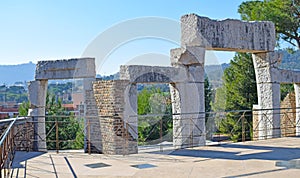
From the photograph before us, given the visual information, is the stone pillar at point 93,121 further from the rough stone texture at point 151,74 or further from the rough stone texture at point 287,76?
the rough stone texture at point 287,76

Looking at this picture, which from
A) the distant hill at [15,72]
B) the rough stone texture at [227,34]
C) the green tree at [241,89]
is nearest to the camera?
the rough stone texture at [227,34]

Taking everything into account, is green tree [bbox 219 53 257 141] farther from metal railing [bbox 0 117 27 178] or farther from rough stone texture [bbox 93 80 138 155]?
metal railing [bbox 0 117 27 178]

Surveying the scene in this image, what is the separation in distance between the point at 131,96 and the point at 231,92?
1286 cm

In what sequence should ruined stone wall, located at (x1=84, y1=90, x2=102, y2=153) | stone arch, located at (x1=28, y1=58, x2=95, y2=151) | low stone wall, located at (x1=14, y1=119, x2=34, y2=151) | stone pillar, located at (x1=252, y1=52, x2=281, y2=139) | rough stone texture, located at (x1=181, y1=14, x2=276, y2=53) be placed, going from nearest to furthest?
low stone wall, located at (x1=14, y1=119, x2=34, y2=151)
rough stone texture, located at (x1=181, y1=14, x2=276, y2=53)
ruined stone wall, located at (x1=84, y1=90, x2=102, y2=153)
stone pillar, located at (x1=252, y1=52, x2=281, y2=139)
stone arch, located at (x1=28, y1=58, x2=95, y2=151)

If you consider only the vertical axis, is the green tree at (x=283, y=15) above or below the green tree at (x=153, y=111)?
above

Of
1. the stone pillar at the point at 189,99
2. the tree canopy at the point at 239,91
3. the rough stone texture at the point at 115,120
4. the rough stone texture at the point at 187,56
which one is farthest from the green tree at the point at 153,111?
the rough stone texture at the point at 115,120

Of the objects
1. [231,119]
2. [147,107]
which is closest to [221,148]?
[231,119]

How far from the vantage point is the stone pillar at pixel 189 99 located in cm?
991

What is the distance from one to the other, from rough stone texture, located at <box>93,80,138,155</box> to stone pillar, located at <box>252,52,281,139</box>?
420cm

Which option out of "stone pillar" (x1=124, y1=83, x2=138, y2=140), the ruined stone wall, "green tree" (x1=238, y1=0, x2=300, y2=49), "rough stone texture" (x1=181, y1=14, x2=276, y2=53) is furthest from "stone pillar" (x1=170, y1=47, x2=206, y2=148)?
"green tree" (x1=238, y1=0, x2=300, y2=49)

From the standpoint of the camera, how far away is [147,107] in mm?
26688

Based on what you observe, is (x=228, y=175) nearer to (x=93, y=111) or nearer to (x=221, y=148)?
(x=221, y=148)

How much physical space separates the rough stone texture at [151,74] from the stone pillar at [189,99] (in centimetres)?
20

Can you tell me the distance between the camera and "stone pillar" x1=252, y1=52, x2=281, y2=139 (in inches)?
420
